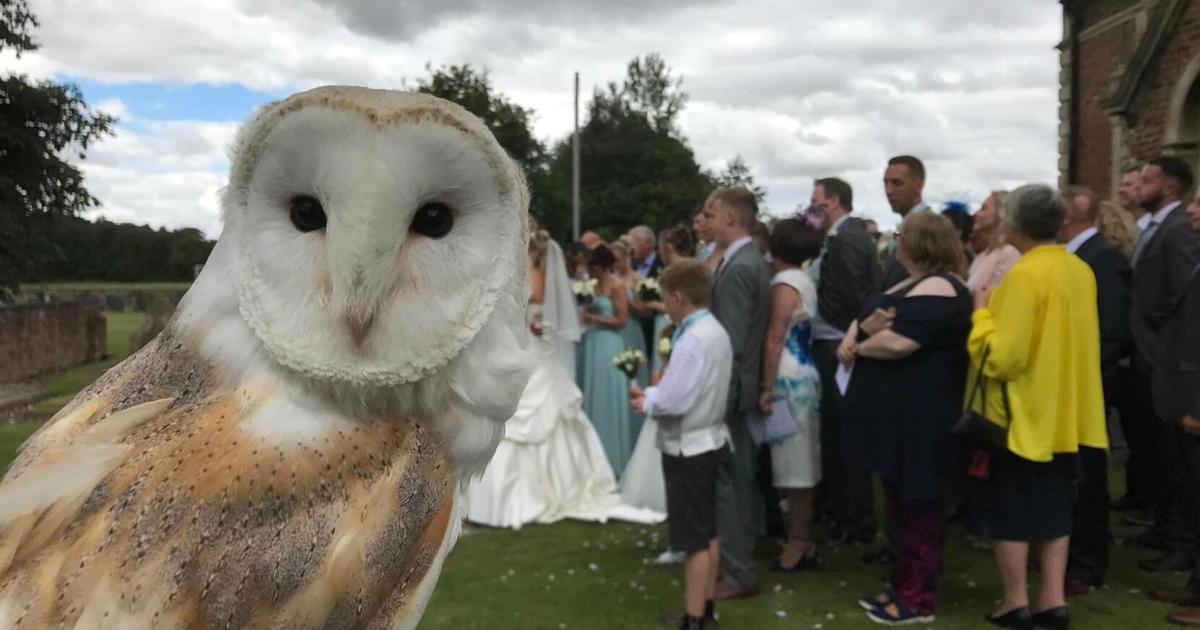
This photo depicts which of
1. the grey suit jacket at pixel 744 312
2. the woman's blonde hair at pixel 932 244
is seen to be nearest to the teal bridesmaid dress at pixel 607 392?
the grey suit jacket at pixel 744 312

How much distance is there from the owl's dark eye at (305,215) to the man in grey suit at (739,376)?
3.00 m

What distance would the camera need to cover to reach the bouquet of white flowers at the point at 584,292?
21.1 feet

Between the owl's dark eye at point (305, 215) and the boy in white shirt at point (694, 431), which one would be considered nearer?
the owl's dark eye at point (305, 215)

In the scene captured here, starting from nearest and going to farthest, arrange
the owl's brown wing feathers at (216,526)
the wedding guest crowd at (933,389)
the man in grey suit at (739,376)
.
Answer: the owl's brown wing feathers at (216,526), the wedding guest crowd at (933,389), the man in grey suit at (739,376)

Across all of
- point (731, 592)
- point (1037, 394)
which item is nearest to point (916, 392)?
point (1037, 394)

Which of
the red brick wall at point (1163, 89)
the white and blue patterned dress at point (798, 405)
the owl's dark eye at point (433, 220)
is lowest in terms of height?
the white and blue patterned dress at point (798, 405)

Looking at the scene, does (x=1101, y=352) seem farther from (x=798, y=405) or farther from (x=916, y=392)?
(x=798, y=405)

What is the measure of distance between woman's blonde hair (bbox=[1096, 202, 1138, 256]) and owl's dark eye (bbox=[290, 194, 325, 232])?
187 inches

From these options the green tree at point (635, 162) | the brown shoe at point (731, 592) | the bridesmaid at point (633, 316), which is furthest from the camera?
the green tree at point (635, 162)

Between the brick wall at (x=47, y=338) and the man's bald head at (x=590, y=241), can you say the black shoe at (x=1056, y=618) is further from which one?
the brick wall at (x=47, y=338)

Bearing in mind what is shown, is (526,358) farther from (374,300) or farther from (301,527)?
(301,527)

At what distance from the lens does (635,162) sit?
5222 centimetres

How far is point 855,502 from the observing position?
493 centimetres

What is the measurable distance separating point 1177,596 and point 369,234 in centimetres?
431
